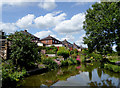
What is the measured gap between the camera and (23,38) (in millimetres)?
11797

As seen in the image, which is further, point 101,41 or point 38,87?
point 101,41

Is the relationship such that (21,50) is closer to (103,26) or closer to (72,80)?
(72,80)

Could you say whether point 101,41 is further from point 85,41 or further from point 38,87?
point 38,87

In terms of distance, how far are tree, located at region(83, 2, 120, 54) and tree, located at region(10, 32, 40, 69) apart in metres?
11.4

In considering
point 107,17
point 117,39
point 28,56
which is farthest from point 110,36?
point 28,56

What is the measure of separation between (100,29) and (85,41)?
363cm

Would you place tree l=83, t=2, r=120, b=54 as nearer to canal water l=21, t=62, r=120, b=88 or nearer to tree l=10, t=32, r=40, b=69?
canal water l=21, t=62, r=120, b=88

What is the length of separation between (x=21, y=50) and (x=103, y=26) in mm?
13324

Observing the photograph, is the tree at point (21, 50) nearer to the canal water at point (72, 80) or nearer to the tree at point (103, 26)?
the canal water at point (72, 80)

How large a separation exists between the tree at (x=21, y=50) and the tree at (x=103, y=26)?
37.5ft

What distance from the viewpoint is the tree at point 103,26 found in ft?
55.2

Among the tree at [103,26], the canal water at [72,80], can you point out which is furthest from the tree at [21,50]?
the tree at [103,26]

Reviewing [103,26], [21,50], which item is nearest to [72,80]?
[21,50]

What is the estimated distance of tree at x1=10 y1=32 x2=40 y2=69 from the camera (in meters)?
11.1
